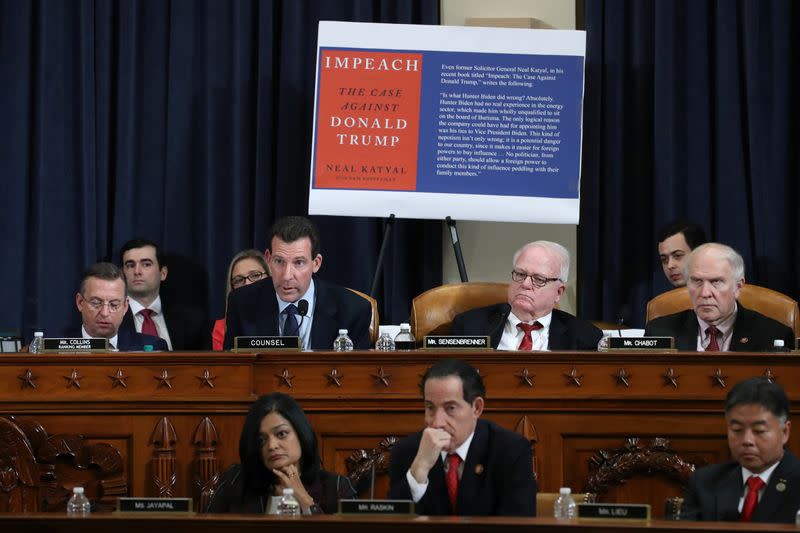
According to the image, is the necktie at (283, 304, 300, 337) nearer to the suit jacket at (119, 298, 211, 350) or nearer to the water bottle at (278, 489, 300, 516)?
the suit jacket at (119, 298, 211, 350)

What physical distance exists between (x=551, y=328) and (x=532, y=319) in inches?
3.4

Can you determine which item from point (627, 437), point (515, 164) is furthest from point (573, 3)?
point (627, 437)

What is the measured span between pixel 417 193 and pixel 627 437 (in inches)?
108

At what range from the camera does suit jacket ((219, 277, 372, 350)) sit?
546cm

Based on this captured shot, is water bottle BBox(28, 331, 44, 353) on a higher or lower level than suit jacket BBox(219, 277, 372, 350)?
lower

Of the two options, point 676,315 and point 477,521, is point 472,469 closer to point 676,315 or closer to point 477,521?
point 477,521

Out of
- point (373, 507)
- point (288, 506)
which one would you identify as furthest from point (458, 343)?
point (373, 507)

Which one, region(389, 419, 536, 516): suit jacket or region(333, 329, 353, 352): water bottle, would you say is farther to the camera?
region(333, 329, 353, 352): water bottle

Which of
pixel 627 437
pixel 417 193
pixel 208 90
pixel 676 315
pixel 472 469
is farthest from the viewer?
pixel 208 90

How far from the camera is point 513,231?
25.9ft

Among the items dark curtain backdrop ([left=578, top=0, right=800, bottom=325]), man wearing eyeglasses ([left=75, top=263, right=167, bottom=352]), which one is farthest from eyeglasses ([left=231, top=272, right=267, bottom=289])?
dark curtain backdrop ([left=578, top=0, right=800, bottom=325])

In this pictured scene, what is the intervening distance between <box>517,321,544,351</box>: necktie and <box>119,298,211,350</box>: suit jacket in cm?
214

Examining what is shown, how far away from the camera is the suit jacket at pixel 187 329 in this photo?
22.8 feet

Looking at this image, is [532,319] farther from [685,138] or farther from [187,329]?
[685,138]
